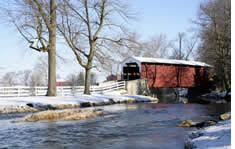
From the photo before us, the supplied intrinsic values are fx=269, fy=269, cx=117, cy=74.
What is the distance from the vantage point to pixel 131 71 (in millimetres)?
28109

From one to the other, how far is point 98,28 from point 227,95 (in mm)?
15011

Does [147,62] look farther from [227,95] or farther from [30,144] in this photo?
[30,144]

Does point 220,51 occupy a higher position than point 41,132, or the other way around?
point 220,51

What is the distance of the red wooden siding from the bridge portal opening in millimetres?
1335

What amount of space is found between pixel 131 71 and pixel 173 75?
4.67m

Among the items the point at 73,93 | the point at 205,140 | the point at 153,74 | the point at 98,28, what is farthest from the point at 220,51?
the point at 205,140

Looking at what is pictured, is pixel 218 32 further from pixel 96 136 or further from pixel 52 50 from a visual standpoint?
pixel 96 136

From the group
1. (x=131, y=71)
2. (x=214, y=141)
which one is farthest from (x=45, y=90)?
(x=214, y=141)

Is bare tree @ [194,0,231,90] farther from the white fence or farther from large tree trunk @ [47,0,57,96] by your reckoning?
large tree trunk @ [47,0,57,96]

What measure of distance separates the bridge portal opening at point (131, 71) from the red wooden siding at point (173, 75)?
1.33 metres

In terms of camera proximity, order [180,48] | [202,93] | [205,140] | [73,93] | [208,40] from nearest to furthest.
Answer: [205,140] < [73,93] < [208,40] < [202,93] < [180,48]

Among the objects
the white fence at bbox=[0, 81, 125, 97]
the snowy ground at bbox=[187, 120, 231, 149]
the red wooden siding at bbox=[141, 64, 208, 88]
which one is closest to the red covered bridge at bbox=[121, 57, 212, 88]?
the red wooden siding at bbox=[141, 64, 208, 88]

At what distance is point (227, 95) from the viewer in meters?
27.1

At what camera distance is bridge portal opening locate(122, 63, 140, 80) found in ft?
88.7
